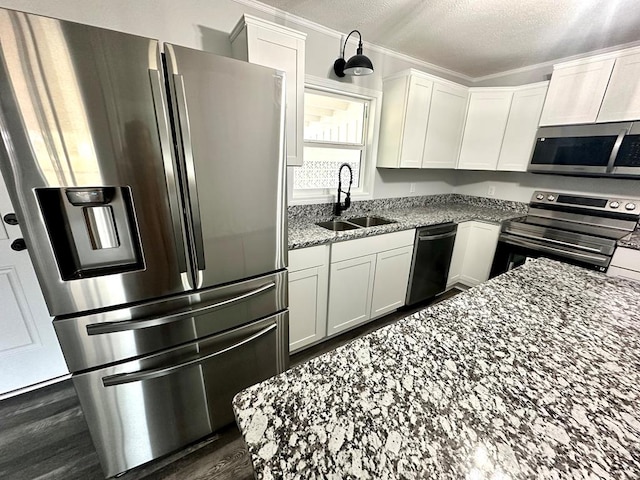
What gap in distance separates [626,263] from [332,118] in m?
2.59

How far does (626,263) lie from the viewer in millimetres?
1880

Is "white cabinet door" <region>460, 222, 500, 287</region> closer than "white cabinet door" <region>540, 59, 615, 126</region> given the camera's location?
No

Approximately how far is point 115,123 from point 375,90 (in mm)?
2261

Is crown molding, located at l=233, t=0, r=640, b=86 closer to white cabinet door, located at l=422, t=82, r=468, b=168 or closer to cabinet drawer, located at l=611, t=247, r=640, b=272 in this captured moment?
white cabinet door, located at l=422, t=82, r=468, b=168

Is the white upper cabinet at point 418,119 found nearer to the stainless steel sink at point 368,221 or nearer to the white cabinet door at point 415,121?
the white cabinet door at point 415,121

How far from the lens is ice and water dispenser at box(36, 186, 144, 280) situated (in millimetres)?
918

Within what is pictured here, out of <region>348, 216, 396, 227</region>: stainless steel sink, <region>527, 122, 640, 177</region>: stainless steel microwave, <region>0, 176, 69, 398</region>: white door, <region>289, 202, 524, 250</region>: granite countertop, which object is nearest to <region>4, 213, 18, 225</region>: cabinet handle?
<region>0, 176, 69, 398</region>: white door

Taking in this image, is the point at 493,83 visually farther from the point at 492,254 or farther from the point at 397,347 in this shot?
the point at 397,347

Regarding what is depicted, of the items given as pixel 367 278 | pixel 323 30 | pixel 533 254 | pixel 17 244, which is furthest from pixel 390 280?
pixel 17 244

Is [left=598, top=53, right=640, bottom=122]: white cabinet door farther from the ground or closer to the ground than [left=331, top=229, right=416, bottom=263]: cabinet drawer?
farther from the ground

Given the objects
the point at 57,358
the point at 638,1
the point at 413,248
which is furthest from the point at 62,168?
the point at 638,1

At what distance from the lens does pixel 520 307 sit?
0.89 metres

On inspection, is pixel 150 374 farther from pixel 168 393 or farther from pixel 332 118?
pixel 332 118

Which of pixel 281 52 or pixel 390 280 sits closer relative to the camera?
pixel 281 52
